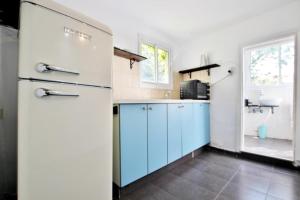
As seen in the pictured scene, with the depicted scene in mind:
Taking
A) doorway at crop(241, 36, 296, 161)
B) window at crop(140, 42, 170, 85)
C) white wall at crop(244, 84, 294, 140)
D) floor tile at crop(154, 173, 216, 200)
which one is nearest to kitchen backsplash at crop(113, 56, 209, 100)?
window at crop(140, 42, 170, 85)

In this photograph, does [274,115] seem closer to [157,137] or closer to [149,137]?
[157,137]

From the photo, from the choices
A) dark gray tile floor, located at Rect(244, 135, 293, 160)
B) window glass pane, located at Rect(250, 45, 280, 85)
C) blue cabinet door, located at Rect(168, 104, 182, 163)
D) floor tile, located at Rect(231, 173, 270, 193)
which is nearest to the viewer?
floor tile, located at Rect(231, 173, 270, 193)

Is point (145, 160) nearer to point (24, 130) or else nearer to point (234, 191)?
point (234, 191)

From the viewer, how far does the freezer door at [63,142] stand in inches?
28.4

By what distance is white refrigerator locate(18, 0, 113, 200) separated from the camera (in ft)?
2.38

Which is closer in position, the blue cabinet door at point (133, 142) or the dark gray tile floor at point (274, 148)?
the blue cabinet door at point (133, 142)

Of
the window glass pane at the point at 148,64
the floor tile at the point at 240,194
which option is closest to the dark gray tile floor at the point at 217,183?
the floor tile at the point at 240,194

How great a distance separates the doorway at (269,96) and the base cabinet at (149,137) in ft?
5.87

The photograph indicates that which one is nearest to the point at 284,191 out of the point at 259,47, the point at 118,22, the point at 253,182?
the point at 253,182

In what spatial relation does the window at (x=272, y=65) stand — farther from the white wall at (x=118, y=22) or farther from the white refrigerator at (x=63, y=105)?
the white refrigerator at (x=63, y=105)

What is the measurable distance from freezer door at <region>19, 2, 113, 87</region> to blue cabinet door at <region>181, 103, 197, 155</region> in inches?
57.8

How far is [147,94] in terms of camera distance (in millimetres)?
2539

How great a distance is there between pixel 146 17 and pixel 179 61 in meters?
1.27

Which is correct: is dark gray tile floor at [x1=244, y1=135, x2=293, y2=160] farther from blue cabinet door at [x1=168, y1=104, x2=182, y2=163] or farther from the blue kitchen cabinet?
blue cabinet door at [x1=168, y1=104, x2=182, y2=163]
